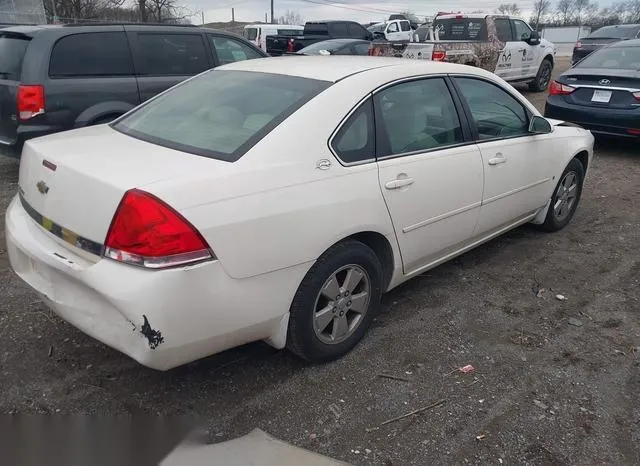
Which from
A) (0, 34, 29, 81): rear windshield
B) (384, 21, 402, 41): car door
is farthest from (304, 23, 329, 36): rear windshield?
(0, 34, 29, 81): rear windshield

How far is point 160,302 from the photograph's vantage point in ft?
7.29

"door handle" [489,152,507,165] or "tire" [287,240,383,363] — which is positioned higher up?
"door handle" [489,152,507,165]

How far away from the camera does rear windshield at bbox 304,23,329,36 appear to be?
19844 millimetres

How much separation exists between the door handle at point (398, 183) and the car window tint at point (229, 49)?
479 cm

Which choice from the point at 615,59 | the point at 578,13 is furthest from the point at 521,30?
the point at 578,13

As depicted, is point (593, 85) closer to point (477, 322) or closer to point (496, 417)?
point (477, 322)

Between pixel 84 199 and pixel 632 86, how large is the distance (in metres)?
7.33

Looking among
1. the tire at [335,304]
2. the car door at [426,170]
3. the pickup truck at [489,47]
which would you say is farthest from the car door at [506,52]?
the tire at [335,304]

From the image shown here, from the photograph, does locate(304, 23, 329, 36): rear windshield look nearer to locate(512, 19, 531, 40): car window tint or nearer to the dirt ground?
locate(512, 19, 531, 40): car window tint

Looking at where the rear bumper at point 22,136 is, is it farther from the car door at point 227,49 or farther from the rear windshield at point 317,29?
the rear windshield at point 317,29

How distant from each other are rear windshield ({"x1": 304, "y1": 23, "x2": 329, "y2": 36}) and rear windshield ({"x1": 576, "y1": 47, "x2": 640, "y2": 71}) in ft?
41.7

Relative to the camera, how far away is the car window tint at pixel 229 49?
23.7 ft

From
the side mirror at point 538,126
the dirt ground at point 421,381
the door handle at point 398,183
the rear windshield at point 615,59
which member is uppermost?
the rear windshield at point 615,59

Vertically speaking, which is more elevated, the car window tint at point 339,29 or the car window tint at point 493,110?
the car window tint at point 493,110
